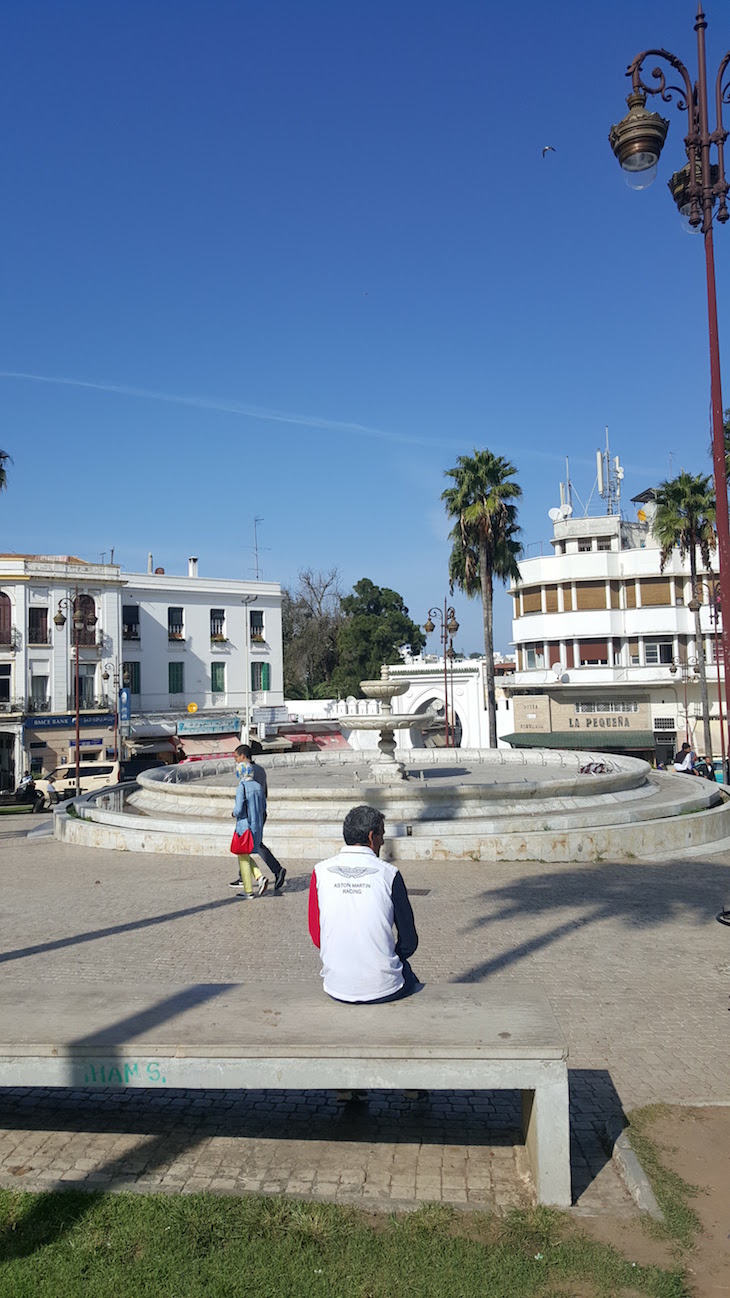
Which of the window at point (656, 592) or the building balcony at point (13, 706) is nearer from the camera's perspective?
the building balcony at point (13, 706)

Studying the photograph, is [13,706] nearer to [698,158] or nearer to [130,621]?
[130,621]

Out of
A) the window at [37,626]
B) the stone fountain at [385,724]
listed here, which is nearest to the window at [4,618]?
the window at [37,626]

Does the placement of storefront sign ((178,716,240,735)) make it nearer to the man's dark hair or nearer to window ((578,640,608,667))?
window ((578,640,608,667))

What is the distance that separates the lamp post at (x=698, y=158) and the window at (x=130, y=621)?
37.9 meters

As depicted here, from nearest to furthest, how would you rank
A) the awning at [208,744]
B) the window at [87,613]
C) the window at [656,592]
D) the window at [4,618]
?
the window at [4,618] < the window at [656,592] < the window at [87,613] < the awning at [208,744]

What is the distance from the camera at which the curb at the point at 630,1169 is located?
3609 mm

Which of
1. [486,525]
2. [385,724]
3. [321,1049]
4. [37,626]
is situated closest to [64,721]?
[37,626]

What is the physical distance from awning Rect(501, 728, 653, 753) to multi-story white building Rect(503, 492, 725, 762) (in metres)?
0.04

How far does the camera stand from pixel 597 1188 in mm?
3811

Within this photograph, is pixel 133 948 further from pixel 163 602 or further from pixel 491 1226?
pixel 163 602

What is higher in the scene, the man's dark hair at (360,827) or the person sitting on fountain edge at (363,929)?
the man's dark hair at (360,827)

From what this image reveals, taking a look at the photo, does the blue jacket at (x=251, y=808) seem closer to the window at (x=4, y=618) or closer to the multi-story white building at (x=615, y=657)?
the multi-story white building at (x=615, y=657)

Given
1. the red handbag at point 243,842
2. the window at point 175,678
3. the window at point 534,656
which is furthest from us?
the window at point 175,678

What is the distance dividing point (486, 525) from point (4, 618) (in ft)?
68.2
